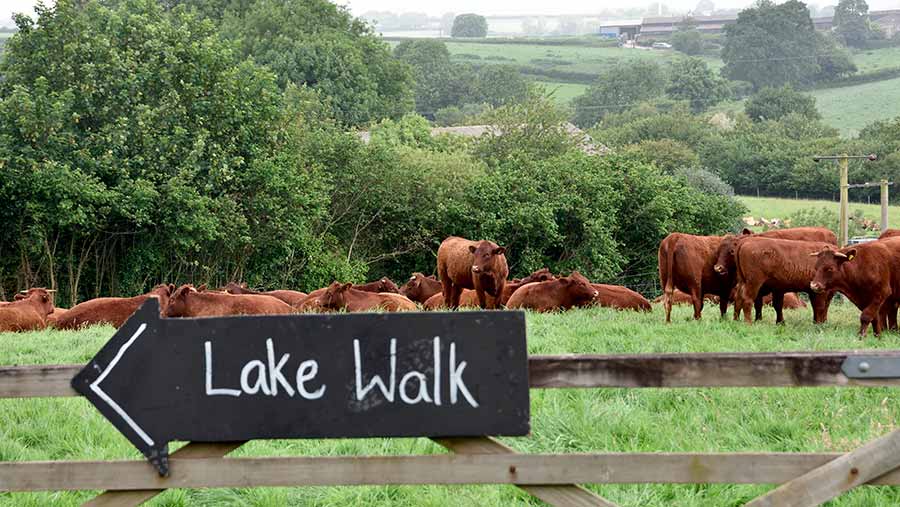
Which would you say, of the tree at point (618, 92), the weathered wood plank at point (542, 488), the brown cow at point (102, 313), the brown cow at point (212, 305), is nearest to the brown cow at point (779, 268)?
the brown cow at point (212, 305)

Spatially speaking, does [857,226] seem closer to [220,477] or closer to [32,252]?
[32,252]

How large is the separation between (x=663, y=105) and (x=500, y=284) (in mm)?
139412

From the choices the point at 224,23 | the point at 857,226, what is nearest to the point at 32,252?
the point at 224,23

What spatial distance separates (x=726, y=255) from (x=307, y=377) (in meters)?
14.2

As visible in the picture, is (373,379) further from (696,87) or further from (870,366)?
(696,87)

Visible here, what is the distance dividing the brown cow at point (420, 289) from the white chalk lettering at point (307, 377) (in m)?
20.1

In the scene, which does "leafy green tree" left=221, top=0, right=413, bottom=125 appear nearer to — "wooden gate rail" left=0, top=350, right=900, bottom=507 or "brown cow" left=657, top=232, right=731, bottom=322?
"brown cow" left=657, top=232, right=731, bottom=322

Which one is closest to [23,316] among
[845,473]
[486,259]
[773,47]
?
[486,259]

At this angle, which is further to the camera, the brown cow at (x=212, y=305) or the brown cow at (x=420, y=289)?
the brown cow at (x=420, y=289)

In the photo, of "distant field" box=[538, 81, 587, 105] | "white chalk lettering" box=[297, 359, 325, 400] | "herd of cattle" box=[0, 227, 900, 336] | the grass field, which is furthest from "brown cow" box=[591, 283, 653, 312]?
"distant field" box=[538, 81, 587, 105]

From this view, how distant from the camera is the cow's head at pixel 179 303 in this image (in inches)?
712

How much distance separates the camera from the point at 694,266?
18719 mm

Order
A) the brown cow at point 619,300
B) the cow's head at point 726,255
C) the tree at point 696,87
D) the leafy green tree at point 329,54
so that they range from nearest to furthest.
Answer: the cow's head at point 726,255 < the brown cow at point 619,300 < the leafy green tree at point 329,54 < the tree at point 696,87

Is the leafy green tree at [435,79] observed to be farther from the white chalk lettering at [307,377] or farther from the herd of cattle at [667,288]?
the white chalk lettering at [307,377]
